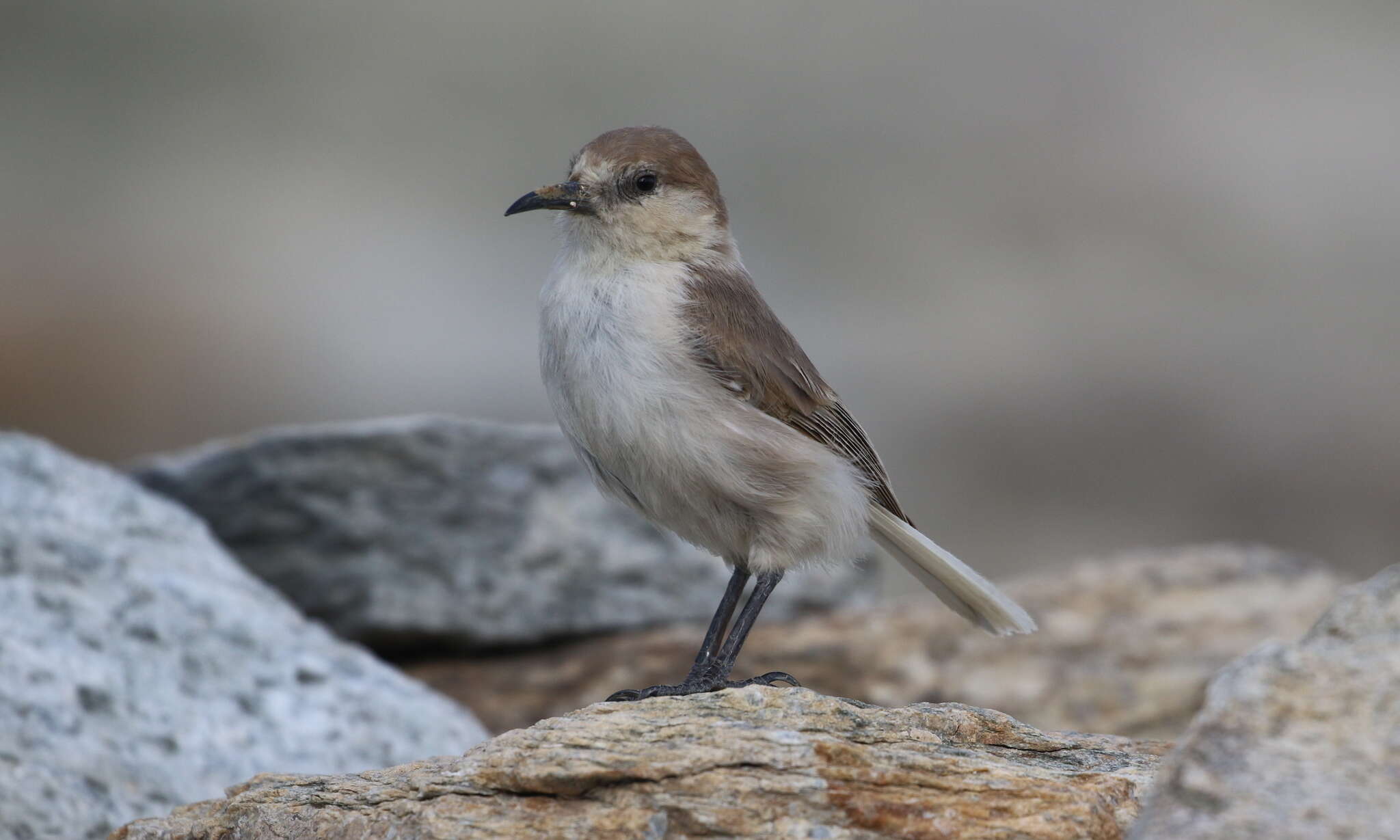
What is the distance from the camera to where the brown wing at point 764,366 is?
4.98m

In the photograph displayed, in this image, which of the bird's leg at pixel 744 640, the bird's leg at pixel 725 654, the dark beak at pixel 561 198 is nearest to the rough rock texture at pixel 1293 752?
the bird's leg at pixel 725 654

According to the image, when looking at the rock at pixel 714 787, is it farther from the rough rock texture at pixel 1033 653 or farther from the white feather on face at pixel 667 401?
the rough rock texture at pixel 1033 653

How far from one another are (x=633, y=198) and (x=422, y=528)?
325cm

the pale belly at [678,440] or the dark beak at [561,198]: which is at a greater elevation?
the dark beak at [561,198]

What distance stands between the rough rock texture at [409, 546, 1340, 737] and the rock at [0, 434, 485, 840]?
1.41 meters

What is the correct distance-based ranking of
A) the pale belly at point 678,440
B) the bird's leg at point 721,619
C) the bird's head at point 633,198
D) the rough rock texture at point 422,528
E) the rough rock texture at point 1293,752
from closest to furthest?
the rough rock texture at point 1293,752 → the pale belly at point 678,440 → the bird's leg at point 721,619 → the bird's head at point 633,198 → the rough rock texture at point 422,528

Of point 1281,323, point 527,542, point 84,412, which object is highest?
point 1281,323

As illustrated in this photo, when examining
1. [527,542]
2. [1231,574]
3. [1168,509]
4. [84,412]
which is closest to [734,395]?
[527,542]

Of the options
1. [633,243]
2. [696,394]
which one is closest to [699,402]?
[696,394]

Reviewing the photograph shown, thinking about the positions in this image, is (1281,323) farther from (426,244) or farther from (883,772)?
(883,772)

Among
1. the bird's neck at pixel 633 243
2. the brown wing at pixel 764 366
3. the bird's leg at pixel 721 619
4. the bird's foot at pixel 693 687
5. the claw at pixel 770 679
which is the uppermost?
the bird's neck at pixel 633 243

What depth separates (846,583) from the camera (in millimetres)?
8875

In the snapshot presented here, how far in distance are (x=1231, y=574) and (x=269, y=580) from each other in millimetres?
5550

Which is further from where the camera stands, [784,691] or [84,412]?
[84,412]
